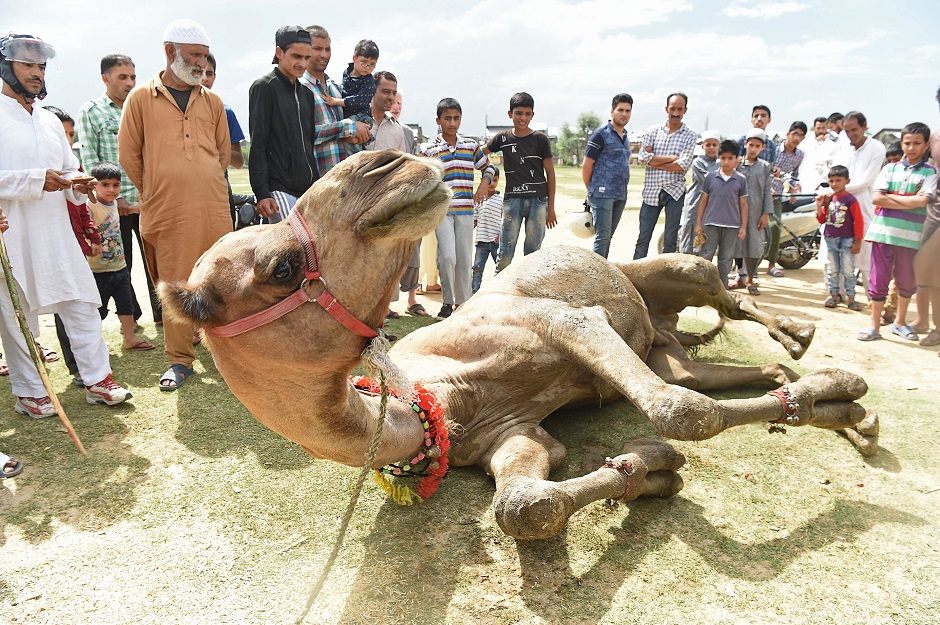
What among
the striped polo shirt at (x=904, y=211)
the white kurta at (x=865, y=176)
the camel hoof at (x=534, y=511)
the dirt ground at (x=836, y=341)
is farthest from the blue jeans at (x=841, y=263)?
the camel hoof at (x=534, y=511)

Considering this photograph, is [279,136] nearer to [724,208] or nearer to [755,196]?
[724,208]

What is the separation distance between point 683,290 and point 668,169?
11.5 feet

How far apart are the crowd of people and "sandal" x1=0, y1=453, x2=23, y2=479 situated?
0.01 m

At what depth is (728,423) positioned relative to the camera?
2.74m

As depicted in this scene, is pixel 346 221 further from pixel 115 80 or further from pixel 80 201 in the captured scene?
pixel 115 80

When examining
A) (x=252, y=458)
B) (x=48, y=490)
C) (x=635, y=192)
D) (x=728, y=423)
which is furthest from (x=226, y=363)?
(x=635, y=192)

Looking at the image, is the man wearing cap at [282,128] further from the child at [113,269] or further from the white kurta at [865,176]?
the white kurta at [865,176]

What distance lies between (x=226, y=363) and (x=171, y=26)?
3164 mm

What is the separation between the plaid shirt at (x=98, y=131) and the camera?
559 centimetres

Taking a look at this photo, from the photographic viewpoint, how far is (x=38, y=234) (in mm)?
3982

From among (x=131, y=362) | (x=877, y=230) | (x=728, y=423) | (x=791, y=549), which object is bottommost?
(x=131, y=362)

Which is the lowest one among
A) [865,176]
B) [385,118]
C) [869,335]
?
[869,335]

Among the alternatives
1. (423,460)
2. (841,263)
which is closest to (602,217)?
(841,263)

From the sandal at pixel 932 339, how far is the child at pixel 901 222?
12cm
